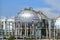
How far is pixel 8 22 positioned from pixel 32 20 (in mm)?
3179

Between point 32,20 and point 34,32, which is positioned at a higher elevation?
point 32,20

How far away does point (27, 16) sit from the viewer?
22.9m

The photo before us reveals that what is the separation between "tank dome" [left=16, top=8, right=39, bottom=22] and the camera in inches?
891

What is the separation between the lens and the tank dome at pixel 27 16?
22.6 m

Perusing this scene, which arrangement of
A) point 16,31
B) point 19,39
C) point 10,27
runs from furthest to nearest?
1. point 10,27
2. point 16,31
3. point 19,39

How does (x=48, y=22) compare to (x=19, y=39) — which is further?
(x=48, y=22)

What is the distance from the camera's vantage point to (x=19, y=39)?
21.0m

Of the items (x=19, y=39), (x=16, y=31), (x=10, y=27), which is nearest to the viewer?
(x=19, y=39)

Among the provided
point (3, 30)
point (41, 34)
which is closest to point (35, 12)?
point (41, 34)

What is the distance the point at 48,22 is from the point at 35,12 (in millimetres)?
2144

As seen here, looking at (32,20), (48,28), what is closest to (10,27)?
(32,20)

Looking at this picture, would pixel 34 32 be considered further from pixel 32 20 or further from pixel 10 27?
pixel 10 27

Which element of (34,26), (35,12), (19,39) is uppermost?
(35,12)

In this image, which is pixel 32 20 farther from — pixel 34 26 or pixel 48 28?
pixel 48 28
